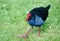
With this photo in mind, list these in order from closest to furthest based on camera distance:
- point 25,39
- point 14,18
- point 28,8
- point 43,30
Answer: point 25,39 → point 43,30 → point 14,18 → point 28,8

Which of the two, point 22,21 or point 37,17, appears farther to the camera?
point 22,21

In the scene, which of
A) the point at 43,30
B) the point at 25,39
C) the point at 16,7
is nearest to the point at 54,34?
the point at 43,30

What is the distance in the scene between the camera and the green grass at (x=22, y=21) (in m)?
5.18

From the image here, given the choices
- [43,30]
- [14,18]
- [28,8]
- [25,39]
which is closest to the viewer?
[25,39]

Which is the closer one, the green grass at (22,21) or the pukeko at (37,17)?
the pukeko at (37,17)

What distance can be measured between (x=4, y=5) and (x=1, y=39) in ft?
4.94

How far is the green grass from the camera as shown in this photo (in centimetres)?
518

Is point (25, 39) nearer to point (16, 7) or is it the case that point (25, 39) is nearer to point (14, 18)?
point (14, 18)

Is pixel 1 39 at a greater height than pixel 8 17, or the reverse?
pixel 8 17

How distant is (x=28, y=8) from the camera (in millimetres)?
6207

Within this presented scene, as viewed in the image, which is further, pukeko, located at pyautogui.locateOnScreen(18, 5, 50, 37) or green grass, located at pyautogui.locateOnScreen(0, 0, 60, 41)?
green grass, located at pyautogui.locateOnScreen(0, 0, 60, 41)

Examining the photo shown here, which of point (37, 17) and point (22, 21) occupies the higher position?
point (37, 17)

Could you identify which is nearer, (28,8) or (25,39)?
(25,39)

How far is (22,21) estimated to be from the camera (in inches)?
224
